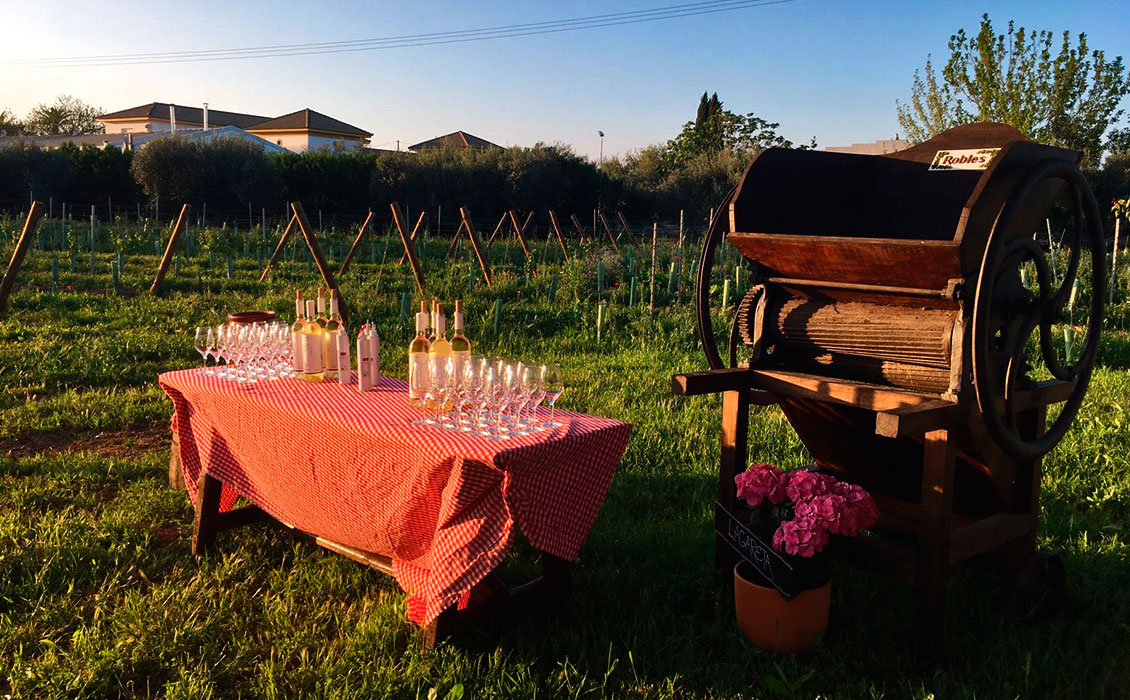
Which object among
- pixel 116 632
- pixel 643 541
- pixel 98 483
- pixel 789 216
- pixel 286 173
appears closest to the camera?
pixel 116 632

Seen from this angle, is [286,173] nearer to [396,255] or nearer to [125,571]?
[396,255]

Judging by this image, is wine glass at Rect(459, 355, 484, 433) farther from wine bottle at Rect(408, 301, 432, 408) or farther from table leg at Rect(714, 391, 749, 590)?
table leg at Rect(714, 391, 749, 590)

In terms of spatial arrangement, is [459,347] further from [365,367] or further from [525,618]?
[525,618]

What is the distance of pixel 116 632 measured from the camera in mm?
3148

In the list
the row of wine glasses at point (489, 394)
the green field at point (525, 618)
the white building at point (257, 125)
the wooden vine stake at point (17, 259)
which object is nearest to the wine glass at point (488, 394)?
the row of wine glasses at point (489, 394)

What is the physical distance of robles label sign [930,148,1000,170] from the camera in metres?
3.24

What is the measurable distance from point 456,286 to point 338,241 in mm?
6539

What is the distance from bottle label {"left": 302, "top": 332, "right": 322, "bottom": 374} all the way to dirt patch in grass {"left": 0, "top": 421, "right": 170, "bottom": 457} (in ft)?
7.77

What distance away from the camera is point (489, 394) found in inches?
113

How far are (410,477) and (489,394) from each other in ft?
1.30

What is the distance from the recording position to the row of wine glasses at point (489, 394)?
2898mm

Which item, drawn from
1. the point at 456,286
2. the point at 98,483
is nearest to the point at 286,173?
the point at 456,286

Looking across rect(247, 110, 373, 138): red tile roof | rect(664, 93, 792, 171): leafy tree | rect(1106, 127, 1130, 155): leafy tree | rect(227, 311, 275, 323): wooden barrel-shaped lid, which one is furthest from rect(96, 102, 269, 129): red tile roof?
rect(227, 311, 275, 323): wooden barrel-shaped lid

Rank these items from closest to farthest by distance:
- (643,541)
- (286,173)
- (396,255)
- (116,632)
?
(116,632)
(643,541)
(396,255)
(286,173)
